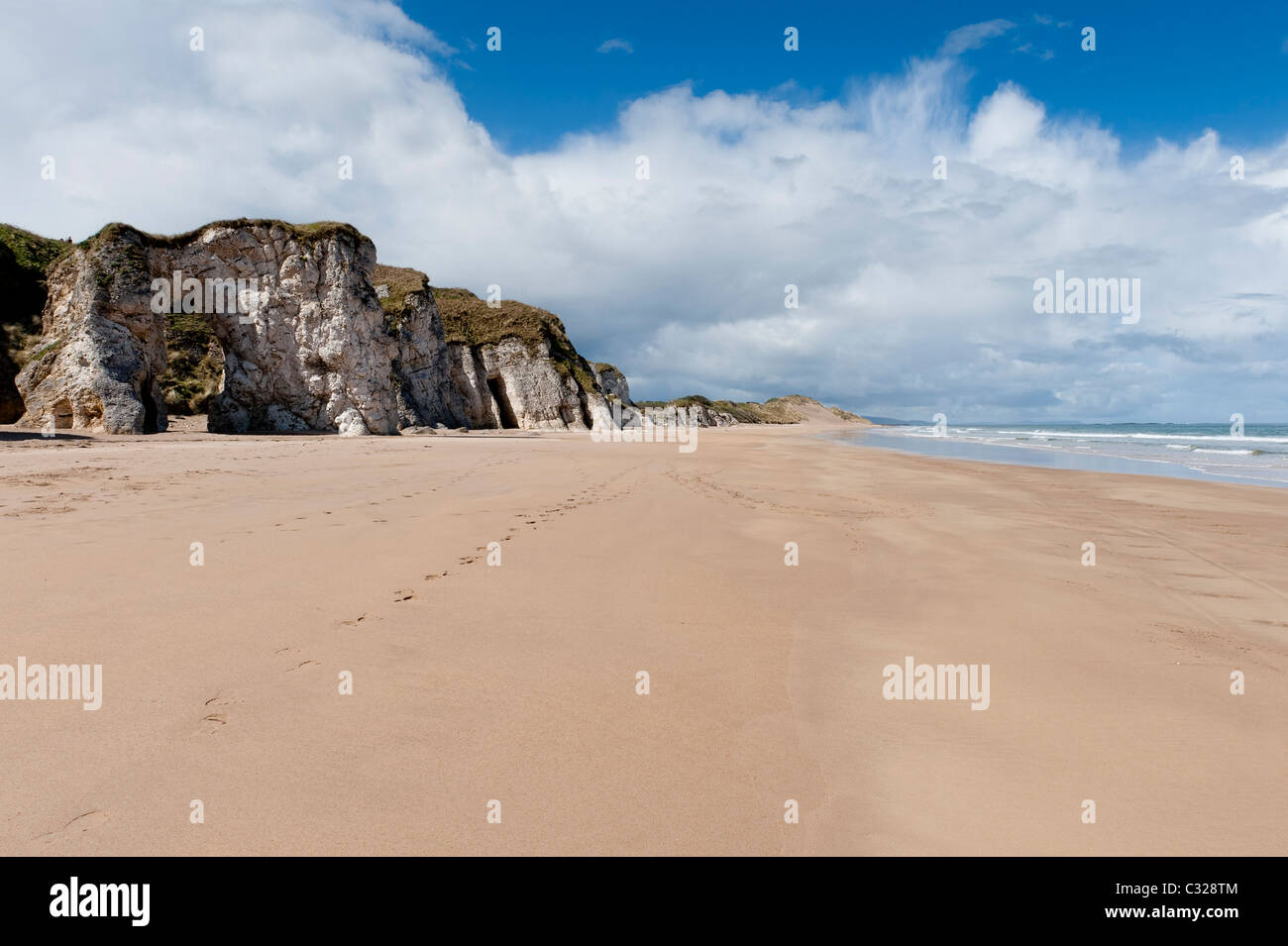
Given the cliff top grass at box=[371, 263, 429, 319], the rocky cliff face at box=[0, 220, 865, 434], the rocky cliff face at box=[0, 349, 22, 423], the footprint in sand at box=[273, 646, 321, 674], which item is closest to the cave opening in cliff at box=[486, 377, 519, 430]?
the rocky cliff face at box=[0, 220, 865, 434]

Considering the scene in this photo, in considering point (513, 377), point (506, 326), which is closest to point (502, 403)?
point (513, 377)

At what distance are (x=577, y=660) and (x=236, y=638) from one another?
212 cm

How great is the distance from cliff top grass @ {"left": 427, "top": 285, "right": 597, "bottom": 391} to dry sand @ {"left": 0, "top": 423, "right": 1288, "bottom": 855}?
42.7 meters

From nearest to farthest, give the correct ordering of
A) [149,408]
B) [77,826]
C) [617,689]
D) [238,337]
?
[77,826], [617,689], [149,408], [238,337]

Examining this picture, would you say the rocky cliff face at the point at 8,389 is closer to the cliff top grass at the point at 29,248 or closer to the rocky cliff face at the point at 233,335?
the rocky cliff face at the point at 233,335

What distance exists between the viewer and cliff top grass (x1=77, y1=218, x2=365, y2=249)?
2380cm

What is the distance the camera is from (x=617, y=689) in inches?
134

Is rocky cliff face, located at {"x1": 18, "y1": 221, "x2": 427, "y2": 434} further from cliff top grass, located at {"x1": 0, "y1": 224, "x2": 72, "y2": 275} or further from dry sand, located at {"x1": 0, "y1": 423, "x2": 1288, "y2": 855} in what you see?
dry sand, located at {"x1": 0, "y1": 423, "x2": 1288, "y2": 855}

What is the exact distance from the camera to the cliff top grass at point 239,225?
2380 cm

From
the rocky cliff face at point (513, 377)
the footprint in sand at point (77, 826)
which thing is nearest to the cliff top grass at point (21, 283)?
the rocky cliff face at point (513, 377)

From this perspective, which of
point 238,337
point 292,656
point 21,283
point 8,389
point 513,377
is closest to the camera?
point 292,656

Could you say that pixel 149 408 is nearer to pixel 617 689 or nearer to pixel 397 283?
pixel 397 283

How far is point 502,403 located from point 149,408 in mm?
26794
